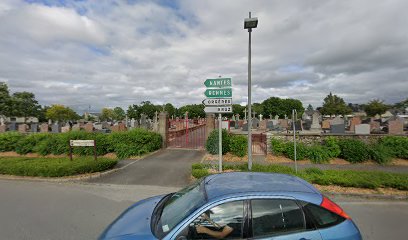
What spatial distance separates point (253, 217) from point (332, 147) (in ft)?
31.9

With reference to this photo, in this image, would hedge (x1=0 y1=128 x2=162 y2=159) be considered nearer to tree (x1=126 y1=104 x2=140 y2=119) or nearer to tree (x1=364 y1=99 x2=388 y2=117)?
tree (x1=126 y1=104 x2=140 y2=119)

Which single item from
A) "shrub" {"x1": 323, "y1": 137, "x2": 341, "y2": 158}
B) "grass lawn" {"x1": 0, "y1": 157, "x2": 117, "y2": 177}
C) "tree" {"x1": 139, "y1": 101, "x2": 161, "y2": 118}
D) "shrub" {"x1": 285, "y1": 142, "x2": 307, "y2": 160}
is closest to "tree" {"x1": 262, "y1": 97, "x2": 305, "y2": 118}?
"tree" {"x1": 139, "y1": 101, "x2": 161, "y2": 118}

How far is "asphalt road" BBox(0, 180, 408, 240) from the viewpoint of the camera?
4.35m

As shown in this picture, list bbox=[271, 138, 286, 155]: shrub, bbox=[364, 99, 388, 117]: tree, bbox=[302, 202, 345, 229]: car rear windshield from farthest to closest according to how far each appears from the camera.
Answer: bbox=[364, 99, 388, 117]: tree
bbox=[271, 138, 286, 155]: shrub
bbox=[302, 202, 345, 229]: car rear windshield

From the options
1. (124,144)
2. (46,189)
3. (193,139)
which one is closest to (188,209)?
(46,189)

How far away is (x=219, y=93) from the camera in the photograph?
7.68 meters

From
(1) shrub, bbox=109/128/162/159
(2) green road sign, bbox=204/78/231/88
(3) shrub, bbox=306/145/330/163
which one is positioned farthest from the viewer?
(1) shrub, bbox=109/128/162/159

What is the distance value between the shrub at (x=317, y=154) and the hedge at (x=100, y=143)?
7.85m

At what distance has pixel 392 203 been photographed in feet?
19.0

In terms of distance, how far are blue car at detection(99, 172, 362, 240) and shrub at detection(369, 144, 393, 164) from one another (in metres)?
9.30

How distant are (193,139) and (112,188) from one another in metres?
8.65

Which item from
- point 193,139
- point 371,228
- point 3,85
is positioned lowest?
point 371,228

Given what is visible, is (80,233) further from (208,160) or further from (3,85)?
(3,85)

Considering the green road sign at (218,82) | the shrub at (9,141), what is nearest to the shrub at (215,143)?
the green road sign at (218,82)
